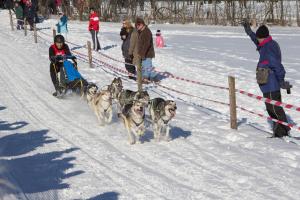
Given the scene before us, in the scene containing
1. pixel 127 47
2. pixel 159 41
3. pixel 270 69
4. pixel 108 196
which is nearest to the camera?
pixel 108 196

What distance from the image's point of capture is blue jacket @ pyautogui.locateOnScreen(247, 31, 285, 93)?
26.6 feet

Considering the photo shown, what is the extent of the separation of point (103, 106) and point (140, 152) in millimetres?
1973

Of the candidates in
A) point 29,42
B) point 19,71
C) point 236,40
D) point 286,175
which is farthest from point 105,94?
point 236,40

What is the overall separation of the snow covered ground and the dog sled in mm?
288

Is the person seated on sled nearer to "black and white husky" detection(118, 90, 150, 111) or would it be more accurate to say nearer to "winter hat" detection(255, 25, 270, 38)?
"black and white husky" detection(118, 90, 150, 111)

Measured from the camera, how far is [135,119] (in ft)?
26.0

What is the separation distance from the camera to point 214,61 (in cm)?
1850

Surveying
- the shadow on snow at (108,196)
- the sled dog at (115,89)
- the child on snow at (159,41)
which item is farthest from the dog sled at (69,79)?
the child on snow at (159,41)

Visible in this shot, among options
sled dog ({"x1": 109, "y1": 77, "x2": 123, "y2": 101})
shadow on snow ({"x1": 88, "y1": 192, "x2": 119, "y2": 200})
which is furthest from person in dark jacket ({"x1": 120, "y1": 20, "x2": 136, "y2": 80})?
shadow on snow ({"x1": 88, "y1": 192, "x2": 119, "y2": 200})

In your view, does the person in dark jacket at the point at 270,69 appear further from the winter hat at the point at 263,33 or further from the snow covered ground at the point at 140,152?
the snow covered ground at the point at 140,152

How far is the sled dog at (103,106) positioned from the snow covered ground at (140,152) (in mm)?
162

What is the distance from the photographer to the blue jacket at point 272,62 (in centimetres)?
812

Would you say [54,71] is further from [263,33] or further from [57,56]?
[263,33]

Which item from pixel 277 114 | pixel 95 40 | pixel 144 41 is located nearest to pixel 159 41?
pixel 95 40
